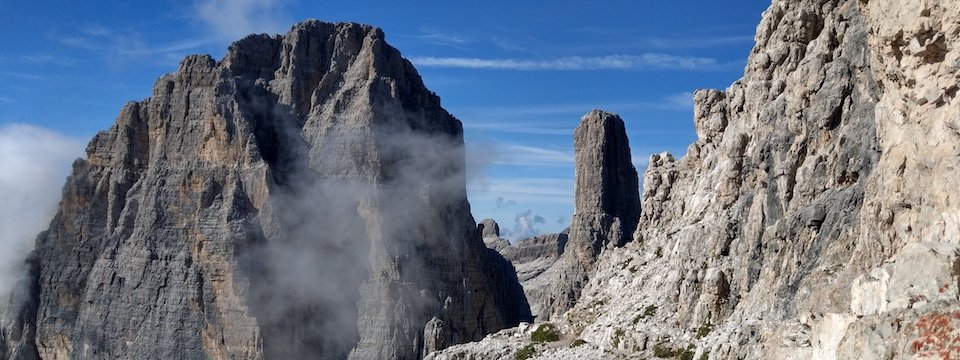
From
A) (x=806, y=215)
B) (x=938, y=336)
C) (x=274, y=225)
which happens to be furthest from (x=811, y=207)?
Answer: (x=274, y=225)

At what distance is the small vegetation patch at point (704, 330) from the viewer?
55.5 meters

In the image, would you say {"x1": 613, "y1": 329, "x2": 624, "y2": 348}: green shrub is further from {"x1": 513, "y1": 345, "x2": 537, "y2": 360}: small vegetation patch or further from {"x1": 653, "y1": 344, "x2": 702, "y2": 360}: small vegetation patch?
{"x1": 513, "y1": 345, "x2": 537, "y2": 360}: small vegetation patch

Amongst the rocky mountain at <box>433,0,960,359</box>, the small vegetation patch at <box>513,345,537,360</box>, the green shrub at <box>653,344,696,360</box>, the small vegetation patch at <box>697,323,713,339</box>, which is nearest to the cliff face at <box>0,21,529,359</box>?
the rocky mountain at <box>433,0,960,359</box>

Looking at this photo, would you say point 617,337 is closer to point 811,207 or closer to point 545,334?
point 545,334

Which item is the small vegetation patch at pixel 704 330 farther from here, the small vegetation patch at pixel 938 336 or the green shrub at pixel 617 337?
the small vegetation patch at pixel 938 336

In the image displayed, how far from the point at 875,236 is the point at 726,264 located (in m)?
23.8

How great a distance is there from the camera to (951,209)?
937 inches

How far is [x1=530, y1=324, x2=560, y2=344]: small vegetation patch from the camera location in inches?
2968

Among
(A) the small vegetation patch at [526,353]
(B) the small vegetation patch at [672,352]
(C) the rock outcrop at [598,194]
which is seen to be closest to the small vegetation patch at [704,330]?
(B) the small vegetation patch at [672,352]

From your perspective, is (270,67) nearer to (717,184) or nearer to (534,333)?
(534,333)

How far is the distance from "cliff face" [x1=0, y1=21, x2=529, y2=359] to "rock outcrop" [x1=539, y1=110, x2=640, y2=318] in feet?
35.7

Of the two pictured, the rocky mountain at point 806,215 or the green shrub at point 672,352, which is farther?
the green shrub at point 672,352

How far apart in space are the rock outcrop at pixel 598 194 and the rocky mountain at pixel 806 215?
5462 cm

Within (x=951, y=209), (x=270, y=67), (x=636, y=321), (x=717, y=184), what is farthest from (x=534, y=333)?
(x=270, y=67)
